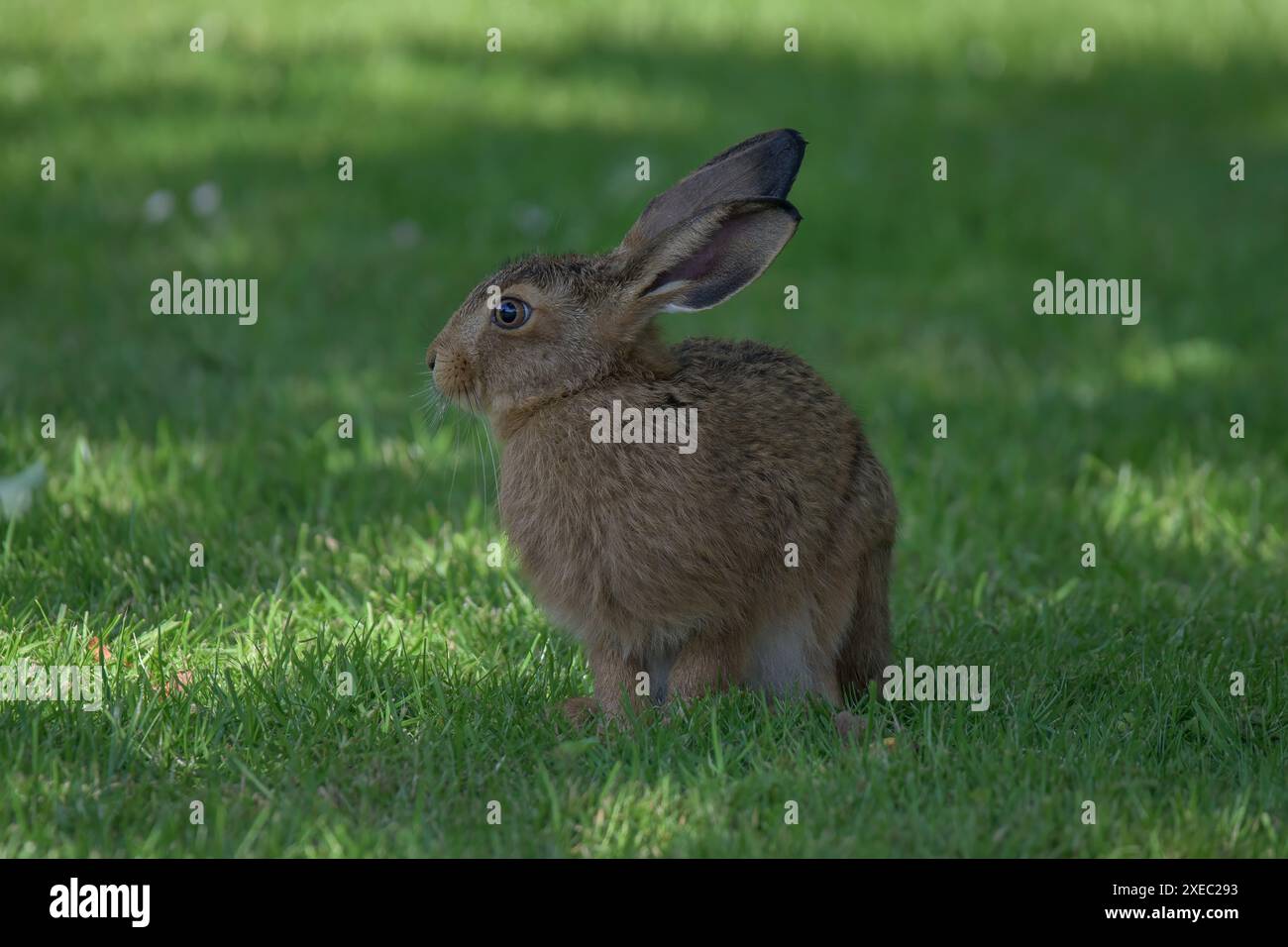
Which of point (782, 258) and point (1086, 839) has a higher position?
point (782, 258)

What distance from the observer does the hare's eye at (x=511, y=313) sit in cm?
468

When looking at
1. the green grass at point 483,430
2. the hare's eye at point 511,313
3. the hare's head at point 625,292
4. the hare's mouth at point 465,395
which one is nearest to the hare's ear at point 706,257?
the hare's head at point 625,292

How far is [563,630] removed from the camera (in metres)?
4.72

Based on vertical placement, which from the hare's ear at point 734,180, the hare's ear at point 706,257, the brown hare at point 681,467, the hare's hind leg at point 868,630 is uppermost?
the hare's ear at point 734,180

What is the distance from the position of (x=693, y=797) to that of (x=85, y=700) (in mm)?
1718

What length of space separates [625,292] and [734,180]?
461mm

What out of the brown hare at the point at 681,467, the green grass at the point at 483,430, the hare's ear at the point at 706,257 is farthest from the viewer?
the hare's ear at the point at 706,257

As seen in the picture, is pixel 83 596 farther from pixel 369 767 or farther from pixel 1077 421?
pixel 1077 421

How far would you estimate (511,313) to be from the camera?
469cm

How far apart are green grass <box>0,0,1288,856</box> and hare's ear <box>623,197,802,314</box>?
826 mm

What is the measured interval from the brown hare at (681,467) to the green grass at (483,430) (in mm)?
260

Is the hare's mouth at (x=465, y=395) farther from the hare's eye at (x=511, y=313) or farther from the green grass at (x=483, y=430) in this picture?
the green grass at (x=483, y=430)
